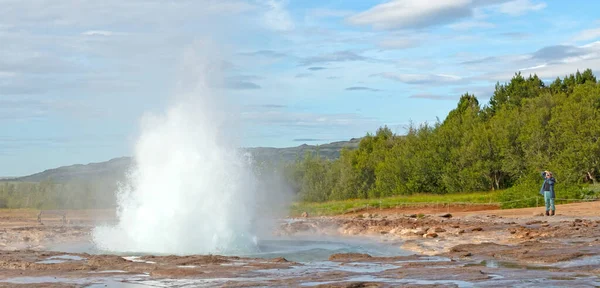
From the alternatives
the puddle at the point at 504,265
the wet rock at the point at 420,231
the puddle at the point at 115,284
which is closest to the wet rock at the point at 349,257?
the puddle at the point at 504,265

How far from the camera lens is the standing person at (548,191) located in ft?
103

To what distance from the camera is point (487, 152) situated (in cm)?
6047

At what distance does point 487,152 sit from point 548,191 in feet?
95.1

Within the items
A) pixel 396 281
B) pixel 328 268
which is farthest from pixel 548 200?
pixel 396 281

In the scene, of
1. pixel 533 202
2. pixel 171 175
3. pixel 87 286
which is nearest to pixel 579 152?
pixel 533 202

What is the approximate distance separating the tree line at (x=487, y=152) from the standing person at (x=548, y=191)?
10.7 metres

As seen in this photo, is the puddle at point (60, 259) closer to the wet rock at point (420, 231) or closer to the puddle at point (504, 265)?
the puddle at point (504, 265)

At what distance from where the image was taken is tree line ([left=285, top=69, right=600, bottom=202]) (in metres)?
51.4

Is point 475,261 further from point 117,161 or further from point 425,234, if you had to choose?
point 117,161

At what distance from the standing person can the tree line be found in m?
10.7

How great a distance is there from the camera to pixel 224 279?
15461 millimetres

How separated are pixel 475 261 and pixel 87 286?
29.4ft

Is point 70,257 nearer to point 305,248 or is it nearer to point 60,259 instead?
point 60,259

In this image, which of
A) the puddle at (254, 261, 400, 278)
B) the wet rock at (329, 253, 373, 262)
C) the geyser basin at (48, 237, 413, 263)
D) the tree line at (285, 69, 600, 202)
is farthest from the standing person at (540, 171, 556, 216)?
the puddle at (254, 261, 400, 278)
